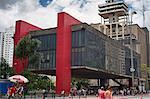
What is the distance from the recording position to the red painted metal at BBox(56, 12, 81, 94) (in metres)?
52.2

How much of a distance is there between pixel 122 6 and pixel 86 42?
97.1 meters

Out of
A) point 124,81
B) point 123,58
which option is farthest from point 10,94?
point 124,81

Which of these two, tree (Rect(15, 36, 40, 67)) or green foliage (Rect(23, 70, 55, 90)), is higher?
tree (Rect(15, 36, 40, 67))

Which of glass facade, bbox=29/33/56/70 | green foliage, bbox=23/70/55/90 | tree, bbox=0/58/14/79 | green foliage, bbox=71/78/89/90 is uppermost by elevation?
glass facade, bbox=29/33/56/70

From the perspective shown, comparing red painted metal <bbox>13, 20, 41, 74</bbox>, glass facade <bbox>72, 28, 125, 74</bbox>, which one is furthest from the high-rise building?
red painted metal <bbox>13, 20, 41, 74</bbox>

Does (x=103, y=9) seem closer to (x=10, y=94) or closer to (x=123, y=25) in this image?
(x=123, y=25)

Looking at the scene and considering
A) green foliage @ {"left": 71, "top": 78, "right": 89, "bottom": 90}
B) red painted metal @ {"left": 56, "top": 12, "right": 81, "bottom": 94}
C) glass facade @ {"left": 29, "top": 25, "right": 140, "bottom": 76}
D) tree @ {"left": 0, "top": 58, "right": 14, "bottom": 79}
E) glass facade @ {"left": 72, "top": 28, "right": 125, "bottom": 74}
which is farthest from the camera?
green foliage @ {"left": 71, "top": 78, "right": 89, "bottom": 90}

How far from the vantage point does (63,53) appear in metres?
53.8

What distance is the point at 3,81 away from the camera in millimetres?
41312

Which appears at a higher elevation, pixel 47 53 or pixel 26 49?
pixel 26 49

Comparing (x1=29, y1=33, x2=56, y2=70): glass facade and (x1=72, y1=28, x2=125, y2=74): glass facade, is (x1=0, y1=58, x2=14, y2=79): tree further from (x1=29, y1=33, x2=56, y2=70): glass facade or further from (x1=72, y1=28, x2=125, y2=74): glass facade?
(x1=72, y1=28, x2=125, y2=74): glass facade

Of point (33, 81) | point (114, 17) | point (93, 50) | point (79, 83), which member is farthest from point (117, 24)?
point (33, 81)

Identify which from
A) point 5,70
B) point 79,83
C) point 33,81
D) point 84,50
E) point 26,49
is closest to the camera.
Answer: point 26,49

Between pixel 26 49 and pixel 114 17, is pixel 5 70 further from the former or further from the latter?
pixel 114 17
